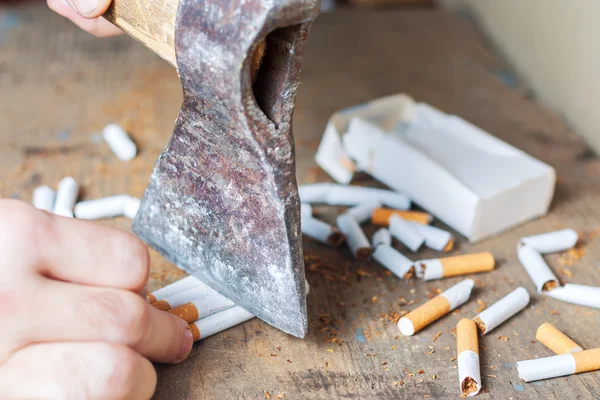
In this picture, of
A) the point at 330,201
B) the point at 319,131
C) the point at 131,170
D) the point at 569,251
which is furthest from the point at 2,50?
the point at 569,251

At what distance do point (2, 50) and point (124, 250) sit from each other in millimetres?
1891

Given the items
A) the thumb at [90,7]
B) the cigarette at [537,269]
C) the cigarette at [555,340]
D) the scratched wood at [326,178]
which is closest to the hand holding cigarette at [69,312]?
the scratched wood at [326,178]

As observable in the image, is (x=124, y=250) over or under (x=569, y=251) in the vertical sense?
over

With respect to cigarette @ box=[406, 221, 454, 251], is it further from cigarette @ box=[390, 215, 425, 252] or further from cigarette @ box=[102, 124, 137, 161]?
cigarette @ box=[102, 124, 137, 161]

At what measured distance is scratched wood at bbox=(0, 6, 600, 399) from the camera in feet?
4.76

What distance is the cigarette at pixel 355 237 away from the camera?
1.82 meters

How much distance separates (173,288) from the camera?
1604 mm

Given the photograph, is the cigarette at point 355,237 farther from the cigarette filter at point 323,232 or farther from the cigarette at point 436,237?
the cigarette at point 436,237

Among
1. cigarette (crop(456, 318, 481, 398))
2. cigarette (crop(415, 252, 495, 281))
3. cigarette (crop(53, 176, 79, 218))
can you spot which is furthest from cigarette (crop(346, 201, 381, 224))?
cigarette (crop(53, 176, 79, 218))

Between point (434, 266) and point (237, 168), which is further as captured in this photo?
point (434, 266)

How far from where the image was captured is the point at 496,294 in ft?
5.67

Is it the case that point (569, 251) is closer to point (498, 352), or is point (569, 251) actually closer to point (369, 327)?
point (498, 352)

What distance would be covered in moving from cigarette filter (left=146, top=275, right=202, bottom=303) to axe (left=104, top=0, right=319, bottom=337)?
20 millimetres

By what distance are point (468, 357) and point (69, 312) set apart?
2.58 feet
